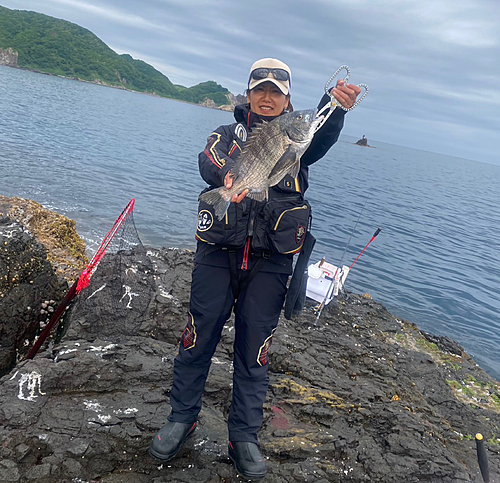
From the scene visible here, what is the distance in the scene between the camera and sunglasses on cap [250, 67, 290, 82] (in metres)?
3.74

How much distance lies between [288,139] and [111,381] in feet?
11.3

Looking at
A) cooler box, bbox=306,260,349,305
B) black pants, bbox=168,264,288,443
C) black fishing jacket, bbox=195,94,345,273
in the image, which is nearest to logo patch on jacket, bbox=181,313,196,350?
black pants, bbox=168,264,288,443

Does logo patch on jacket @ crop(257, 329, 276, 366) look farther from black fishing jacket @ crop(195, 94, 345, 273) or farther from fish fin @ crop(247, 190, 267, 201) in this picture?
fish fin @ crop(247, 190, 267, 201)

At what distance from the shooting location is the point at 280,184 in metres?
3.77

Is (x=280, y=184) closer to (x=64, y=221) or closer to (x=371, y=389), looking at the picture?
(x=371, y=389)

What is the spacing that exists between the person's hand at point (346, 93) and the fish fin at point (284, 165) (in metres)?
0.93

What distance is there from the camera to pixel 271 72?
12.3ft

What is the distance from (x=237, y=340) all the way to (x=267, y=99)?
2.47 m

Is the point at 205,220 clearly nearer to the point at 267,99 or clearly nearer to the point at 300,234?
the point at 300,234

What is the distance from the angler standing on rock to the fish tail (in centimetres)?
29

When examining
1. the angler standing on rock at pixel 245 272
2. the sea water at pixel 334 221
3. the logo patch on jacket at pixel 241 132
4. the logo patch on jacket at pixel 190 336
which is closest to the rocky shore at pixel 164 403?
the angler standing on rock at pixel 245 272

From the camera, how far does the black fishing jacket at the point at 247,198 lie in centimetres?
364

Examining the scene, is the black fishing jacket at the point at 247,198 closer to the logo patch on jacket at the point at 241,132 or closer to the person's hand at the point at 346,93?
the logo patch on jacket at the point at 241,132

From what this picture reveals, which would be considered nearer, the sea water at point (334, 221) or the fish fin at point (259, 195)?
the fish fin at point (259, 195)
